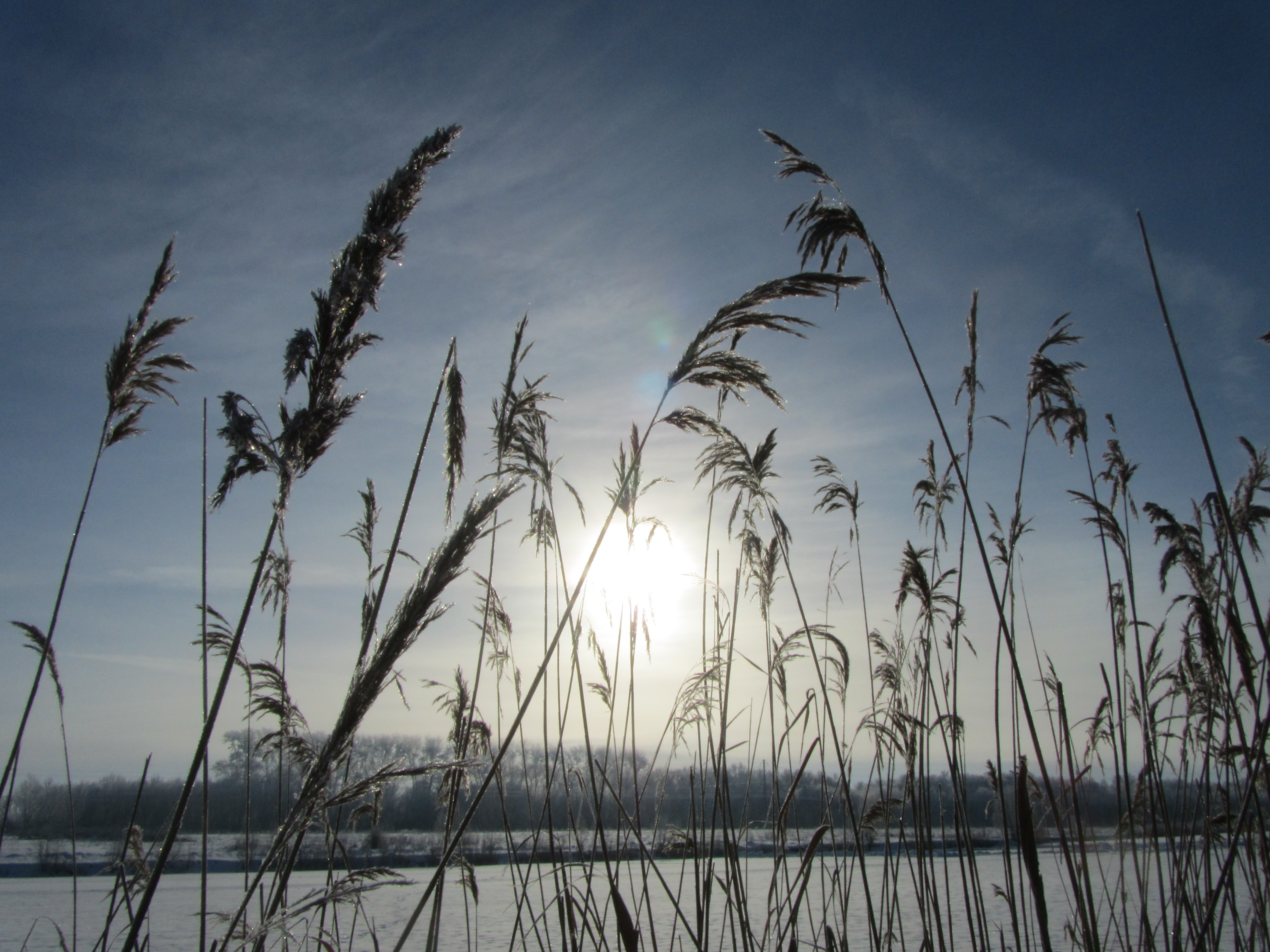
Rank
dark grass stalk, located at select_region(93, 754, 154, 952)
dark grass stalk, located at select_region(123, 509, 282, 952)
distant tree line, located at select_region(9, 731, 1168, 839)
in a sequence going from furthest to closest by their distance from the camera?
distant tree line, located at select_region(9, 731, 1168, 839) → dark grass stalk, located at select_region(93, 754, 154, 952) → dark grass stalk, located at select_region(123, 509, 282, 952)

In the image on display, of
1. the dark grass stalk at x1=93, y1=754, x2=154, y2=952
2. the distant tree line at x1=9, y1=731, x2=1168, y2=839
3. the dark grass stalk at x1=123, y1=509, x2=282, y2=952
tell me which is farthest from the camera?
the distant tree line at x1=9, y1=731, x2=1168, y2=839

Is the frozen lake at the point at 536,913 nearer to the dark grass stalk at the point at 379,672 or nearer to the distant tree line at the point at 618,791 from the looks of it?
the distant tree line at the point at 618,791

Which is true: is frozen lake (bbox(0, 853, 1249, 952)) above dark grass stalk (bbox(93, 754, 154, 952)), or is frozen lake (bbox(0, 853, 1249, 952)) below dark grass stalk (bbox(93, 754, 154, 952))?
below

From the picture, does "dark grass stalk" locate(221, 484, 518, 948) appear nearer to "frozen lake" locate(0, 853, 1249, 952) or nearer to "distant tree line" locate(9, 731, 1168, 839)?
"distant tree line" locate(9, 731, 1168, 839)

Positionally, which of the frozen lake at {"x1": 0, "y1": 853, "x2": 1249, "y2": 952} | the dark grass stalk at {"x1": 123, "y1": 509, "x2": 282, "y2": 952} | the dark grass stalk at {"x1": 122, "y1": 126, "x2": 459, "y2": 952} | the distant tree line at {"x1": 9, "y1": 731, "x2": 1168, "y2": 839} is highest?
the dark grass stalk at {"x1": 122, "y1": 126, "x2": 459, "y2": 952}

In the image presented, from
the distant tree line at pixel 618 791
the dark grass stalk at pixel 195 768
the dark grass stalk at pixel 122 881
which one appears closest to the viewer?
the dark grass stalk at pixel 195 768

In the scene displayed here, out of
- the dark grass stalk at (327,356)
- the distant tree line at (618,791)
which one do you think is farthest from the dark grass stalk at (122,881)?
the dark grass stalk at (327,356)

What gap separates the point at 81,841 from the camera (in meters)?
48.1

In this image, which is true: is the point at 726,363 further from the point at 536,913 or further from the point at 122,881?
the point at 536,913

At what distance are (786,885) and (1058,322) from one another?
314cm

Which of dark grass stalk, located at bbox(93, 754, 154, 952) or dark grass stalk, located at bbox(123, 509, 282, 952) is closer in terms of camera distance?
dark grass stalk, located at bbox(123, 509, 282, 952)

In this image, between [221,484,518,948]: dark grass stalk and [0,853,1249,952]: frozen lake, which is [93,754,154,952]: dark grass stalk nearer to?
[0,853,1249,952]: frozen lake

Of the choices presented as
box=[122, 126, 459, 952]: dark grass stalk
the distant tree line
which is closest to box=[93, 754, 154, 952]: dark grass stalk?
the distant tree line

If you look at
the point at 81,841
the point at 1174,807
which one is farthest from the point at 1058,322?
the point at 81,841
